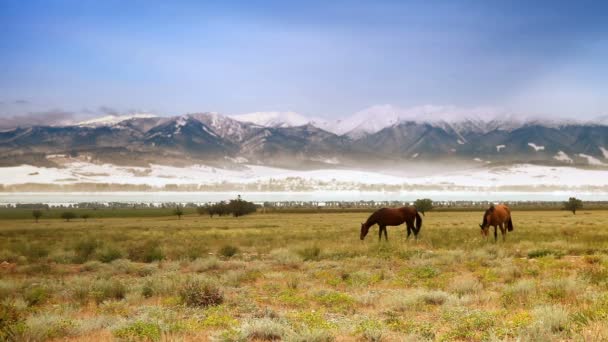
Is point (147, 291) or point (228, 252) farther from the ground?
point (147, 291)

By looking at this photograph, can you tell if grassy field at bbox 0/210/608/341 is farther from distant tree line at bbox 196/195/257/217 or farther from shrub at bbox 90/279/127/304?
distant tree line at bbox 196/195/257/217

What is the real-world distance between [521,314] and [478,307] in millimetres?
1593

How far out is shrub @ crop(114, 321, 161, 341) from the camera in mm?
9688

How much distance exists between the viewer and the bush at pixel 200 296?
1337 centimetres

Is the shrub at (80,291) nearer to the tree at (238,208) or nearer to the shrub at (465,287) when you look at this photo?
the shrub at (465,287)

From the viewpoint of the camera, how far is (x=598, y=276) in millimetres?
15109

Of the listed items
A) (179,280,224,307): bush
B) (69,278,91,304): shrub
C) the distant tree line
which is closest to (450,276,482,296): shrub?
(179,280,224,307): bush

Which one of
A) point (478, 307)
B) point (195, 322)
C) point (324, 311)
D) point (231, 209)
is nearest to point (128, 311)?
point (195, 322)

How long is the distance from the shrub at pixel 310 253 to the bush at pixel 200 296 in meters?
10.3

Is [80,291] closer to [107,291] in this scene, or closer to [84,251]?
[107,291]

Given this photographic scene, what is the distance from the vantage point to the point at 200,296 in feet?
44.1

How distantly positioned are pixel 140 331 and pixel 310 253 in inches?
610

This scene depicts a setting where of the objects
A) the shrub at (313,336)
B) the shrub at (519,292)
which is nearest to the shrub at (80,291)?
the shrub at (313,336)

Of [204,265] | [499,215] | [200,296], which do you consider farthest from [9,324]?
[499,215]
